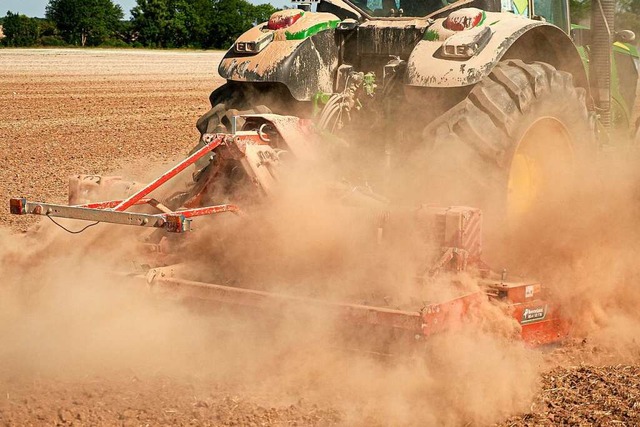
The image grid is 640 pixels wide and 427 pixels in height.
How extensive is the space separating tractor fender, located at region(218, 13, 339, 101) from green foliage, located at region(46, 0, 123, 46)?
61147 millimetres

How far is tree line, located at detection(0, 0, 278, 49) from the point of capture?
65.8 meters

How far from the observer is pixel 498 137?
189 inches

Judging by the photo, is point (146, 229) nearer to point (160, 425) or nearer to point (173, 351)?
point (173, 351)

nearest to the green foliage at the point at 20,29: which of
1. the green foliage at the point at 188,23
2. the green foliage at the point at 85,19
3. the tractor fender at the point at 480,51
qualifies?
the green foliage at the point at 85,19

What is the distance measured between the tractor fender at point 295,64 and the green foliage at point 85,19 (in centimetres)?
6115

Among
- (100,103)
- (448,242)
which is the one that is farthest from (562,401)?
(100,103)

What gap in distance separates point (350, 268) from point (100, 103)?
15074 mm

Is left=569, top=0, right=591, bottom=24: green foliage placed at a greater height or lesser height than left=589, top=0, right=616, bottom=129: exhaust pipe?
greater

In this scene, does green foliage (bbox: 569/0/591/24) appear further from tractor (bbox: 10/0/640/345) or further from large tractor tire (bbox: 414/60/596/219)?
large tractor tire (bbox: 414/60/596/219)

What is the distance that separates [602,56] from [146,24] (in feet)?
212

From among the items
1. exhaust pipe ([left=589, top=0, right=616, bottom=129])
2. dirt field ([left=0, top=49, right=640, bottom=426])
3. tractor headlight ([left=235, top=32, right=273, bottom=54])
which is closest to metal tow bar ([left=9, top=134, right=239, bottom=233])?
dirt field ([left=0, top=49, right=640, bottom=426])

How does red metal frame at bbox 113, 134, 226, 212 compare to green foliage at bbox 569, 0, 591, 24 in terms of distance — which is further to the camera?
green foliage at bbox 569, 0, 591, 24

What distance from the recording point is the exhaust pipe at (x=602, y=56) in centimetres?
656

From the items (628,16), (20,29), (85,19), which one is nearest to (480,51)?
(628,16)
